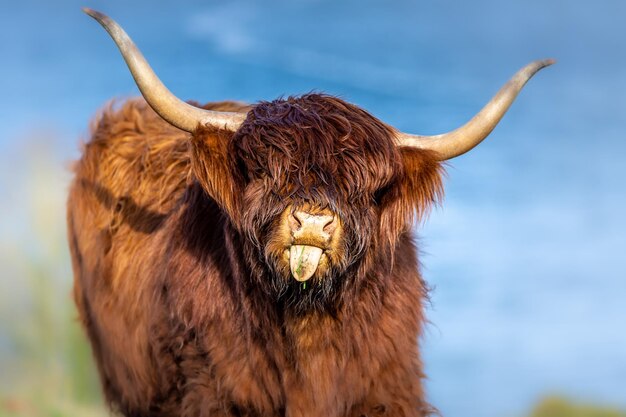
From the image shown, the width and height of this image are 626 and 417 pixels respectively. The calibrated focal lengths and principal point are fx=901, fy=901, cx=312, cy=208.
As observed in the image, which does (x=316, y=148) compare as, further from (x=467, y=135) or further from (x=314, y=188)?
(x=467, y=135)

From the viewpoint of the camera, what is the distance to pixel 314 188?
5.00m

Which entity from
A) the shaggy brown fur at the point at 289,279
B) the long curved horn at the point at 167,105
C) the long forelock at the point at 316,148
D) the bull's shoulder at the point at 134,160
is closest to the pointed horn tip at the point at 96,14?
the long curved horn at the point at 167,105

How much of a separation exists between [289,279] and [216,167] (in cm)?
87

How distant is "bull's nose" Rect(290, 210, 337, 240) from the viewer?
484 cm

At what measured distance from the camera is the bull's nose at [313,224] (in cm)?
484

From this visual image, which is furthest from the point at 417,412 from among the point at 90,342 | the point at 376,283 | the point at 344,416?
the point at 90,342

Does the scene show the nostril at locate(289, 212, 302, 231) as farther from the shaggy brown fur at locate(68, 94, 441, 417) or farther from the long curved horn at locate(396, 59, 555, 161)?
the long curved horn at locate(396, 59, 555, 161)

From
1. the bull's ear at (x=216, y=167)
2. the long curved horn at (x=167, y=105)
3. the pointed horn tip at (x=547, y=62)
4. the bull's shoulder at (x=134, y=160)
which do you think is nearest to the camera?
the bull's ear at (x=216, y=167)

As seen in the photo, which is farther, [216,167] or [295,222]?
[216,167]

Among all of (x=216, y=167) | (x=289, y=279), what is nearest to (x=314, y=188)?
(x=289, y=279)

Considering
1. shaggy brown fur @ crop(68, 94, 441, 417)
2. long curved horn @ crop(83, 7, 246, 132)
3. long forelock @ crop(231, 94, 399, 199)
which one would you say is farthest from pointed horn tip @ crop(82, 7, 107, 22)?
long forelock @ crop(231, 94, 399, 199)

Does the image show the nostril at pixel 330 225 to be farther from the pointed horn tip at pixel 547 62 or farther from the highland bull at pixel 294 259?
the pointed horn tip at pixel 547 62

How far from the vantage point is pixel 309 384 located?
5.63m

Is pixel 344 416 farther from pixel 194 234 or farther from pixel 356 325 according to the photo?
pixel 194 234
